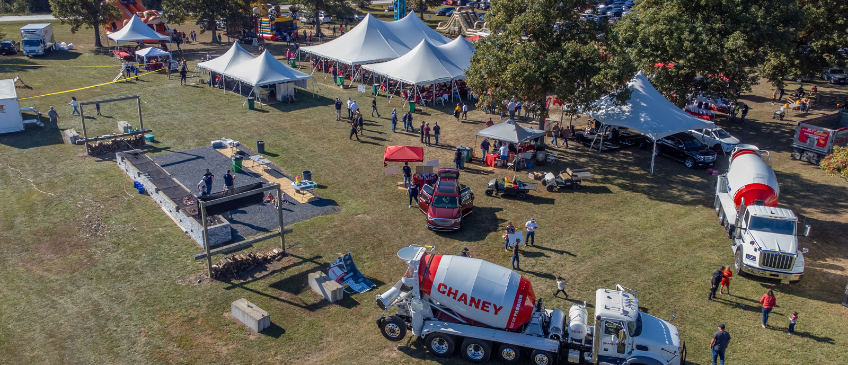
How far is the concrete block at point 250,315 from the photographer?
15.8 metres

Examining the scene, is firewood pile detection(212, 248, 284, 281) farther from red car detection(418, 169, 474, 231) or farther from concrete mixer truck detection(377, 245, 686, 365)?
concrete mixer truck detection(377, 245, 686, 365)

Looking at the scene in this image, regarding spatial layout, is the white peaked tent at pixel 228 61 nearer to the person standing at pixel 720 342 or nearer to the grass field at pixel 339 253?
the grass field at pixel 339 253

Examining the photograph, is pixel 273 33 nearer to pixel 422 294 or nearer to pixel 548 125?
pixel 548 125

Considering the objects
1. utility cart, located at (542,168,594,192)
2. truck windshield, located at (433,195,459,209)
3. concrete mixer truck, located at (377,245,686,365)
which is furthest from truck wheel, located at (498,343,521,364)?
utility cart, located at (542,168,594,192)

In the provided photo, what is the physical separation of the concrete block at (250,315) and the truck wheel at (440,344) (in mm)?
4567

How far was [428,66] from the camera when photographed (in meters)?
38.9

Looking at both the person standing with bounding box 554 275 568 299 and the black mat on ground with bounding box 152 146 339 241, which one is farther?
the black mat on ground with bounding box 152 146 339 241

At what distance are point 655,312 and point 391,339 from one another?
26.1 feet

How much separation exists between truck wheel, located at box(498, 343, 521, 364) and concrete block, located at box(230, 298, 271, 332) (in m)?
6.50

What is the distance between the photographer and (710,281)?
19.0 metres

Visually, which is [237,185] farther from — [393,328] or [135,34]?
[135,34]

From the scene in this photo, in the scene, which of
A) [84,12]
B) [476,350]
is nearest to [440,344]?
[476,350]

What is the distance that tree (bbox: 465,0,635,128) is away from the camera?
2714 centimetres

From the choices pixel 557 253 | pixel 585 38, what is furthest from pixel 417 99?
pixel 557 253
